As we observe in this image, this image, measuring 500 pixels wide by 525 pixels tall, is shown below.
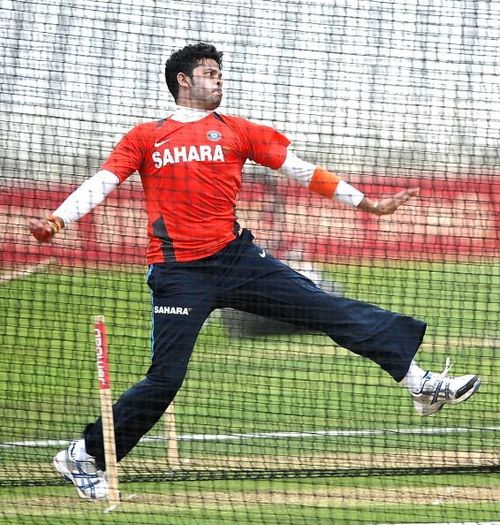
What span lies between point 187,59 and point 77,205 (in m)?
1.02

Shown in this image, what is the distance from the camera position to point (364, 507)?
20.0 feet

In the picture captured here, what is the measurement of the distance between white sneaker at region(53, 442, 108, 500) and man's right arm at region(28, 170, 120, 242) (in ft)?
3.88

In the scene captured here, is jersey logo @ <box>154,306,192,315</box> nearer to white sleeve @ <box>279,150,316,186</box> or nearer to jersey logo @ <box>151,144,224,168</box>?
jersey logo @ <box>151,144,224,168</box>

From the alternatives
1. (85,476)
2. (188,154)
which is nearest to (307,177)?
(188,154)

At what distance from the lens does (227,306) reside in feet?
19.8

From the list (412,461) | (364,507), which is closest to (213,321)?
(412,461)

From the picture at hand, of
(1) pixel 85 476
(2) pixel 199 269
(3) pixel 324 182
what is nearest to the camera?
(2) pixel 199 269

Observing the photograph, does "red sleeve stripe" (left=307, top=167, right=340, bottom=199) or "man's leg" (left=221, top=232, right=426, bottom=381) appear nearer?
"man's leg" (left=221, top=232, right=426, bottom=381)

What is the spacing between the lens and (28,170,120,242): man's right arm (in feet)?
18.6

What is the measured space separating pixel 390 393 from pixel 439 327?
3.08 meters

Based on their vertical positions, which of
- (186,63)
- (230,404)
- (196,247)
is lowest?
(230,404)

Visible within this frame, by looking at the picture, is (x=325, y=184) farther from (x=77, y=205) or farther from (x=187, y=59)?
(x=77, y=205)

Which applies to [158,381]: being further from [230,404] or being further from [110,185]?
[230,404]

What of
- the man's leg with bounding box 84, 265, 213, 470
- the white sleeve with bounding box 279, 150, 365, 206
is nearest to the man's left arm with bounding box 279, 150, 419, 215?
the white sleeve with bounding box 279, 150, 365, 206
